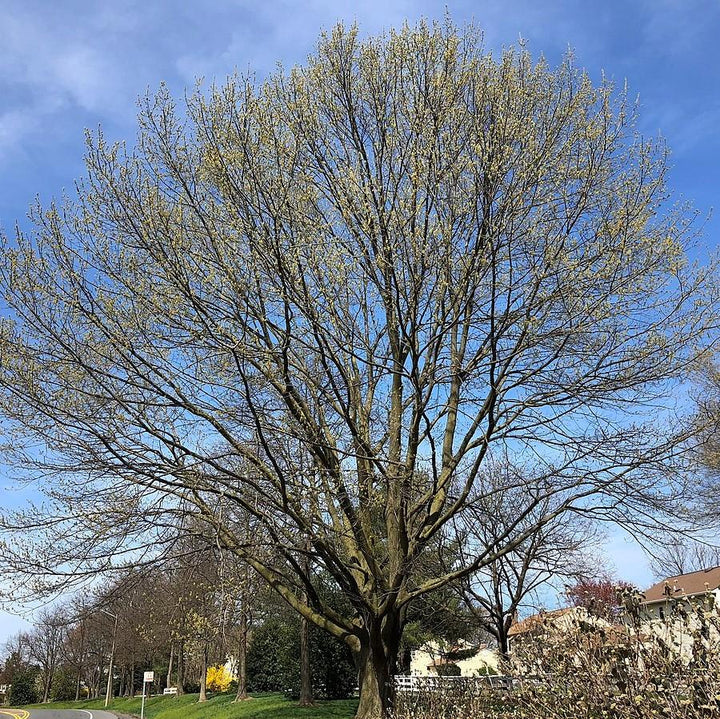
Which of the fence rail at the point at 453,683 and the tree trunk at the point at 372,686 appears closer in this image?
the fence rail at the point at 453,683

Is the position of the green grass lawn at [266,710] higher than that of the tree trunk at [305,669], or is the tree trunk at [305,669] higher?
the tree trunk at [305,669]

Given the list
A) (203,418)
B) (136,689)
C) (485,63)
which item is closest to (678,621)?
(203,418)

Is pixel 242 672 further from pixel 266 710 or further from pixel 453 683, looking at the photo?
pixel 453 683

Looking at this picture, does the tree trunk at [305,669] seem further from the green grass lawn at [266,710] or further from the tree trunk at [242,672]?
the tree trunk at [242,672]

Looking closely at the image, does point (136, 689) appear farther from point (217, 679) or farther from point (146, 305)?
point (146, 305)

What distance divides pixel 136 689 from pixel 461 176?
56924 mm

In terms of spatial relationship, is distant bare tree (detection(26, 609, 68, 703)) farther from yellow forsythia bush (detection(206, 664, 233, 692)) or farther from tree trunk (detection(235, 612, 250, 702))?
tree trunk (detection(235, 612, 250, 702))

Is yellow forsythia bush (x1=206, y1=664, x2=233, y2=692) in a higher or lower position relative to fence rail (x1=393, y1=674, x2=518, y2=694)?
lower

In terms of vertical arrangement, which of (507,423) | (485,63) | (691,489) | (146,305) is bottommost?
(691,489)

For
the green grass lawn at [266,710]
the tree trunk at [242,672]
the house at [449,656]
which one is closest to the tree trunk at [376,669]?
the green grass lawn at [266,710]

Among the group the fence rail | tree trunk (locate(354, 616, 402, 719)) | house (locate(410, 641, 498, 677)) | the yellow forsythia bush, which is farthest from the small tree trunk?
the yellow forsythia bush

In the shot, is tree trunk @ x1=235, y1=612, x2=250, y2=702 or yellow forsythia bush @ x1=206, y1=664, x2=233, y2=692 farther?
yellow forsythia bush @ x1=206, y1=664, x2=233, y2=692

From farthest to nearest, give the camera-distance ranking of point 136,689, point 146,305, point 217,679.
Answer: point 136,689
point 217,679
point 146,305

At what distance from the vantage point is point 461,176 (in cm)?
895
